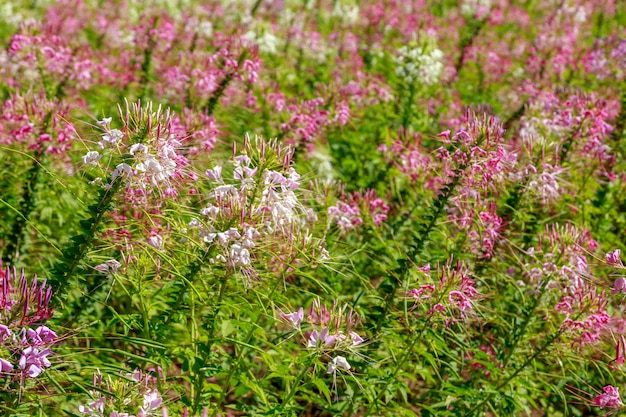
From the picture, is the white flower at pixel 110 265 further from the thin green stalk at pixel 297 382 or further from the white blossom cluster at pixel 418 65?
the white blossom cluster at pixel 418 65

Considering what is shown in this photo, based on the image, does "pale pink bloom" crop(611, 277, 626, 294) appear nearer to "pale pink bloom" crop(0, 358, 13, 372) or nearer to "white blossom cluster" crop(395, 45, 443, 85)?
"pale pink bloom" crop(0, 358, 13, 372)

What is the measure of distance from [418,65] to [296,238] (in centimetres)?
377

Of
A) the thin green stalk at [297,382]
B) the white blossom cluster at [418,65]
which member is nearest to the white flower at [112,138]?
the thin green stalk at [297,382]

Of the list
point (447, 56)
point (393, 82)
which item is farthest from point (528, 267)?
point (447, 56)

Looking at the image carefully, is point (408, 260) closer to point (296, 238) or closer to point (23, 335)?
point (296, 238)

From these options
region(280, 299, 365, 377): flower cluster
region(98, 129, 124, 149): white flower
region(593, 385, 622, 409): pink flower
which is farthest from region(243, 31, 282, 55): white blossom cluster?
region(593, 385, 622, 409): pink flower

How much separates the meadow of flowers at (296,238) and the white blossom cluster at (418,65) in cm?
3

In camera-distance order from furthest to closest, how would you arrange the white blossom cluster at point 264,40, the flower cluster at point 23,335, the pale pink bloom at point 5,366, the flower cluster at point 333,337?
the white blossom cluster at point 264,40 < the flower cluster at point 333,337 < the flower cluster at point 23,335 < the pale pink bloom at point 5,366

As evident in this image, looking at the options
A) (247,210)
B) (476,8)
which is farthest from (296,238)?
(476,8)

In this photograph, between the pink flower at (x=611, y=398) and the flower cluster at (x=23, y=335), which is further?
the pink flower at (x=611, y=398)

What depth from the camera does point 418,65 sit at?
620 centimetres

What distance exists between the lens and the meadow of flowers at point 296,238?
2.54m

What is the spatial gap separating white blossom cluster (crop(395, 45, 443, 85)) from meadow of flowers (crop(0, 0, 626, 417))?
0.03m

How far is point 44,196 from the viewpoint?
4234 mm
